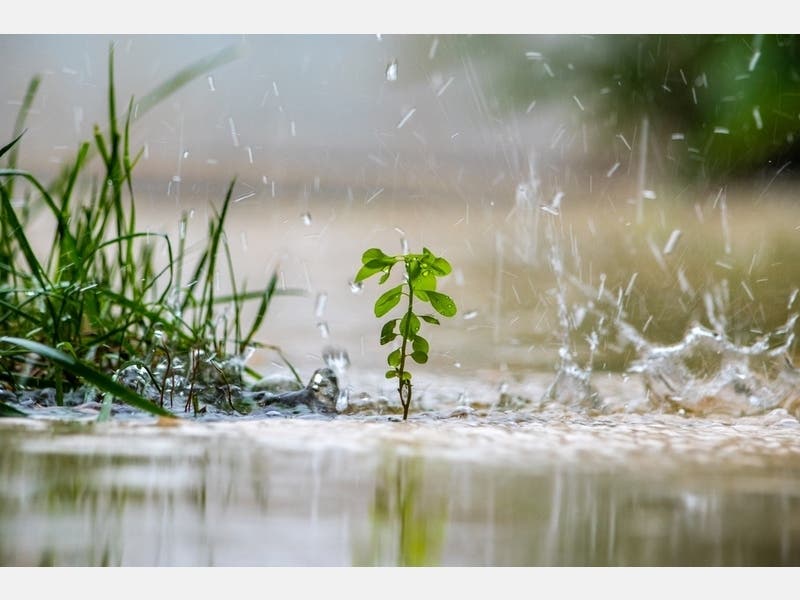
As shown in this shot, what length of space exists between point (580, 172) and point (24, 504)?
3.06 metres

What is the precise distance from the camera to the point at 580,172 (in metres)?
3.56

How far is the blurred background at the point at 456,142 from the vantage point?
10.4ft

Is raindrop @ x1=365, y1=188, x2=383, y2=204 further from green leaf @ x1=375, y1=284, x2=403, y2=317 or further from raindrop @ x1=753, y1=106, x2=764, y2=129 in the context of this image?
green leaf @ x1=375, y1=284, x2=403, y2=317

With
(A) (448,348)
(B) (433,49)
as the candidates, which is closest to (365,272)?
(A) (448,348)

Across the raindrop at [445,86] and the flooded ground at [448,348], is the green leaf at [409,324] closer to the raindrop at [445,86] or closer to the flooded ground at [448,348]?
the flooded ground at [448,348]

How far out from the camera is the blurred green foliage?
3289mm

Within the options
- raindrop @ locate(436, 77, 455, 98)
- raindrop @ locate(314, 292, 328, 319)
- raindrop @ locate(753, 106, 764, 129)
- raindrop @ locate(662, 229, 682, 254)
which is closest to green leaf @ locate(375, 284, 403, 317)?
raindrop @ locate(314, 292, 328, 319)

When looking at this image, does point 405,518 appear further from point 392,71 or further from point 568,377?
point 392,71

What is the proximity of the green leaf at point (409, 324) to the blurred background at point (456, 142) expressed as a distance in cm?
154

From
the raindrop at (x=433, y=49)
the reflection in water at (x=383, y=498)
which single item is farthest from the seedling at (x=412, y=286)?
the raindrop at (x=433, y=49)

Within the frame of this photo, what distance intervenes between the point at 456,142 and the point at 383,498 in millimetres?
2683

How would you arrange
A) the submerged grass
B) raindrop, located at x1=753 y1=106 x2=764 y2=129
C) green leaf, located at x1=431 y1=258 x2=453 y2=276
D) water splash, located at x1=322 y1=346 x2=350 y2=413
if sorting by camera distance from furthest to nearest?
1. raindrop, located at x1=753 y1=106 x2=764 y2=129
2. water splash, located at x1=322 y1=346 x2=350 y2=413
3. the submerged grass
4. green leaf, located at x1=431 y1=258 x2=453 y2=276

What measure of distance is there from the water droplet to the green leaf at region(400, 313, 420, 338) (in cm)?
→ 216

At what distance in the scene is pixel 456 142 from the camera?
3344 millimetres
